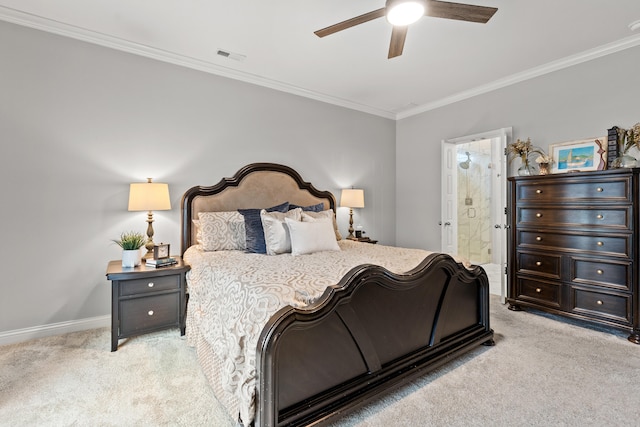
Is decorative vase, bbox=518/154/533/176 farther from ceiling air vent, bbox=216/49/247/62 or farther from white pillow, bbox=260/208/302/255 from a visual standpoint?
ceiling air vent, bbox=216/49/247/62

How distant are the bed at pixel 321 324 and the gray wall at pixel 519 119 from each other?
84.9 inches

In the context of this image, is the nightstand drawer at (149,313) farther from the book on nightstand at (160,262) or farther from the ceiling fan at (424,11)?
the ceiling fan at (424,11)

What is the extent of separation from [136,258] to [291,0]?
243cm

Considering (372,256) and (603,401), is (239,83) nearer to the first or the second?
(372,256)

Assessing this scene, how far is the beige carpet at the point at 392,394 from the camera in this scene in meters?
1.68

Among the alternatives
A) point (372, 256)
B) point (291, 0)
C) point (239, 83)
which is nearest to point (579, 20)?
point (291, 0)

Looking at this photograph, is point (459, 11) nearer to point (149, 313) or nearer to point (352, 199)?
point (352, 199)

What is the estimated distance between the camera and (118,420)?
1.66 meters

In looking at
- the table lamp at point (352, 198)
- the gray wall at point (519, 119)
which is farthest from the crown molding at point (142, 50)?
the gray wall at point (519, 119)

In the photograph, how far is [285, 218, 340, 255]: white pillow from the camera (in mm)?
2809

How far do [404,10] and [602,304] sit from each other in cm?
301

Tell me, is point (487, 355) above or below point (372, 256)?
below

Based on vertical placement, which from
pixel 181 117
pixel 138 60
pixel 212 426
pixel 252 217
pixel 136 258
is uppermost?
pixel 138 60

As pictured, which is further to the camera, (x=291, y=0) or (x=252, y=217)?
(x=252, y=217)
